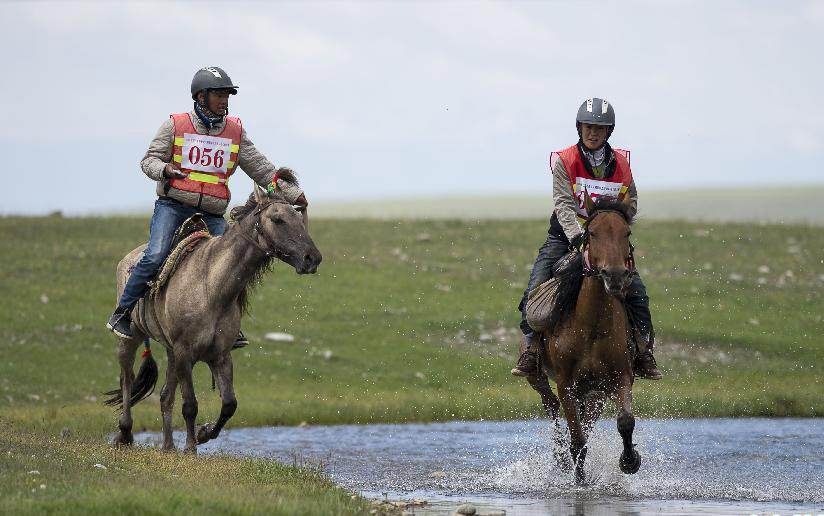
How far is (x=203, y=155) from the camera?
15719 millimetres

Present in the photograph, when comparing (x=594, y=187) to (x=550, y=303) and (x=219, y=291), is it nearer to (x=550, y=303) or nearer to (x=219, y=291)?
(x=550, y=303)

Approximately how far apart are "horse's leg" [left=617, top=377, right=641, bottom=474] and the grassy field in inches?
129

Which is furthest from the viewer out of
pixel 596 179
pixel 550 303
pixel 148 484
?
pixel 596 179

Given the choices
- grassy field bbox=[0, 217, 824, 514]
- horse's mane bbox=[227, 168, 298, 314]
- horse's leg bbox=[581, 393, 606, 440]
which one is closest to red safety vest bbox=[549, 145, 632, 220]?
horse's leg bbox=[581, 393, 606, 440]

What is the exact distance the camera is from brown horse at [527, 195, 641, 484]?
43.6ft

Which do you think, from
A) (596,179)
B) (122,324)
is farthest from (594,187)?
(122,324)

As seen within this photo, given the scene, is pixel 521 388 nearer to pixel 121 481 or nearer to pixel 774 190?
pixel 121 481

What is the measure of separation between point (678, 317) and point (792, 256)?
8.54m

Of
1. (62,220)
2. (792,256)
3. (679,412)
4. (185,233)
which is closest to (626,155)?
(185,233)

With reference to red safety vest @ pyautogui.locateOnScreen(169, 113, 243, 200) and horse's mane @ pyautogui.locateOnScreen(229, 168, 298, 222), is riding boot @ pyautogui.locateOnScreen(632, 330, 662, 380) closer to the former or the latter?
horse's mane @ pyautogui.locateOnScreen(229, 168, 298, 222)

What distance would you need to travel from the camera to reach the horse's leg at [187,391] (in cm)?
1497

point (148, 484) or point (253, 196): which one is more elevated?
point (253, 196)

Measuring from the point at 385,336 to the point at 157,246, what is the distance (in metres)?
14.5

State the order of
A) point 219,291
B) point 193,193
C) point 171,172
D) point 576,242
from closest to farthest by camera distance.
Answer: point 576,242 < point 219,291 < point 171,172 < point 193,193
